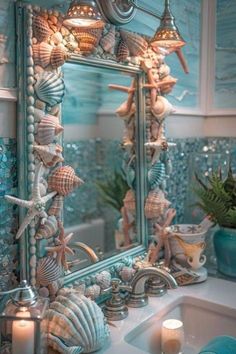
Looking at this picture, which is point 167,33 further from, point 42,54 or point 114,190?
point 114,190

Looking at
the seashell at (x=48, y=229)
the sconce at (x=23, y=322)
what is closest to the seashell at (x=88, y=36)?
the seashell at (x=48, y=229)

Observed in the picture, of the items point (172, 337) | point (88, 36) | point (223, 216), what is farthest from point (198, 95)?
point (172, 337)

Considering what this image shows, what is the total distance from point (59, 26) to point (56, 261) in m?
0.54

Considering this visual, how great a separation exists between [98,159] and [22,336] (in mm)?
758

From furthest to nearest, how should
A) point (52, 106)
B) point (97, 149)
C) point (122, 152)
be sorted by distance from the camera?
point (97, 149), point (122, 152), point (52, 106)

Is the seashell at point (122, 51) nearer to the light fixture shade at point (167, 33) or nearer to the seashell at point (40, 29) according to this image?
the light fixture shade at point (167, 33)

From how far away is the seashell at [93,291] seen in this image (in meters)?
1.03

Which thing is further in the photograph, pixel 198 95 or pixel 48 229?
pixel 198 95

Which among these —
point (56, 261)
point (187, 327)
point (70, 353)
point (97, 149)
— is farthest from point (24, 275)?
point (97, 149)

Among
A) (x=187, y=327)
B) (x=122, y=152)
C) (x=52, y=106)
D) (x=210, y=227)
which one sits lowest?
(x=187, y=327)

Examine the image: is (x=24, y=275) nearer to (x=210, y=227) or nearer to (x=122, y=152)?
(x=122, y=152)

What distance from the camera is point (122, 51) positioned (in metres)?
1.12

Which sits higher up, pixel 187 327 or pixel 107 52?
pixel 107 52

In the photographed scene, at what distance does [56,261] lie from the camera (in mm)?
940
